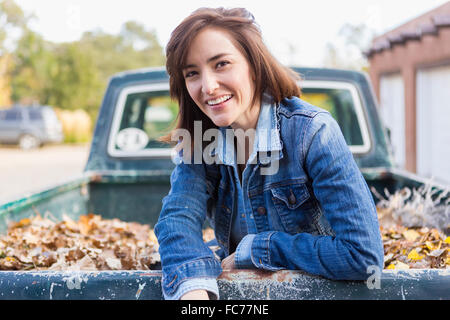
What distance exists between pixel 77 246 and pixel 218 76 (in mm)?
959

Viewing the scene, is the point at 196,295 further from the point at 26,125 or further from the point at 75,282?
the point at 26,125

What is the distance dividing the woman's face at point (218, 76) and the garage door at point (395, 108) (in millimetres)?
11983

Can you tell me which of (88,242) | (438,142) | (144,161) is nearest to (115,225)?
(88,242)

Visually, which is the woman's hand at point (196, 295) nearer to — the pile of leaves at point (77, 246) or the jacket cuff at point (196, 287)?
the jacket cuff at point (196, 287)

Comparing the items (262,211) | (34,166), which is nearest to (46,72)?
(34,166)

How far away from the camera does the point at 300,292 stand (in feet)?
4.20

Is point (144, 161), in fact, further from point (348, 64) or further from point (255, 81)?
point (348, 64)

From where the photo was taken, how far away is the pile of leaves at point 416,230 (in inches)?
70.5

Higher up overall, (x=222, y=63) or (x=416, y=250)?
(x=222, y=63)

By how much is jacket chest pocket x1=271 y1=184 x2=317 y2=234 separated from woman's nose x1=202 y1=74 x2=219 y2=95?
373 millimetres

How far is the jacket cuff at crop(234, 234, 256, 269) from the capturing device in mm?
1530

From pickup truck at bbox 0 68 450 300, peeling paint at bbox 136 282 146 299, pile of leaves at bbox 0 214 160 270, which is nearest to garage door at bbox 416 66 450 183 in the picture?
pickup truck at bbox 0 68 450 300

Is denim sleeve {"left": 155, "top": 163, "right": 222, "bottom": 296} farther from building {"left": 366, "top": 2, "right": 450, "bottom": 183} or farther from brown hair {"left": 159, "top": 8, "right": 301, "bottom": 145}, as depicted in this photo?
building {"left": 366, "top": 2, "right": 450, "bottom": 183}

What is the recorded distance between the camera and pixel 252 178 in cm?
169
